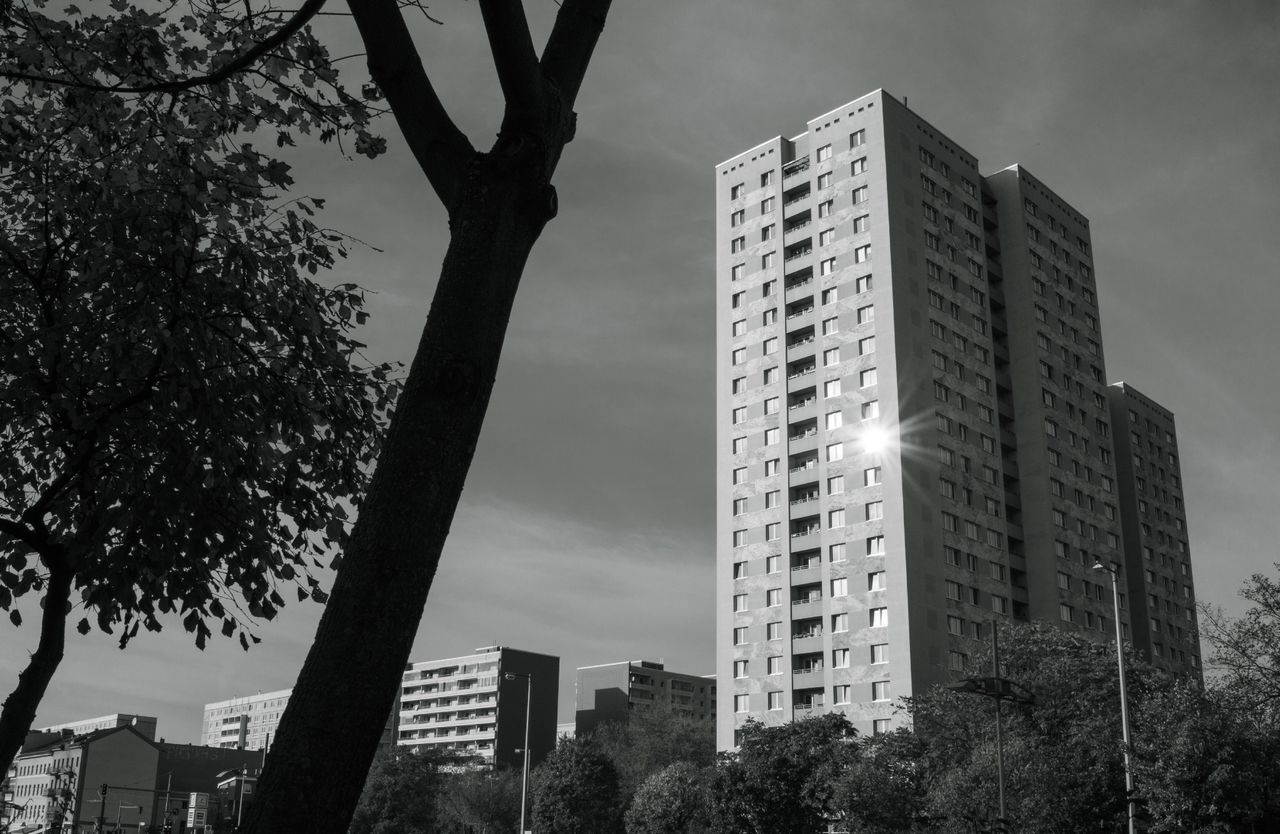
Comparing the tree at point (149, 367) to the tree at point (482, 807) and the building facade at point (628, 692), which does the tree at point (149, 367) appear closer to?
the tree at point (482, 807)

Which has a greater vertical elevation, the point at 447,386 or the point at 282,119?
the point at 282,119

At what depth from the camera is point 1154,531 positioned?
12650 centimetres

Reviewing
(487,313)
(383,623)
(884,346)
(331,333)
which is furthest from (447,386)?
(884,346)

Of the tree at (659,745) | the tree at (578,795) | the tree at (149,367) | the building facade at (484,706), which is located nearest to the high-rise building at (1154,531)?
the tree at (659,745)

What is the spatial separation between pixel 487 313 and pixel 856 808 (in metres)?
48.8

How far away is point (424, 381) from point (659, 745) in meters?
113

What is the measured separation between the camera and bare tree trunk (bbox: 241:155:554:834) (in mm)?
3657

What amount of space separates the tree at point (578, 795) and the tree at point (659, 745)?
22036mm

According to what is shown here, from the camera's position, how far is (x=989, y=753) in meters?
43.9

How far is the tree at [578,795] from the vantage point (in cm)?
7900

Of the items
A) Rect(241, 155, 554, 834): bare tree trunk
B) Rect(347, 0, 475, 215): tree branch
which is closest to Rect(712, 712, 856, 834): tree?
Rect(347, 0, 475, 215): tree branch

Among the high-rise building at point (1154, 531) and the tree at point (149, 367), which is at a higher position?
the high-rise building at point (1154, 531)

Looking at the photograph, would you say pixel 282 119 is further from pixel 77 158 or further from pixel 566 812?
pixel 566 812

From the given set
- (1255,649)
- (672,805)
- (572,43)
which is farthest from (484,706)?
(572,43)
